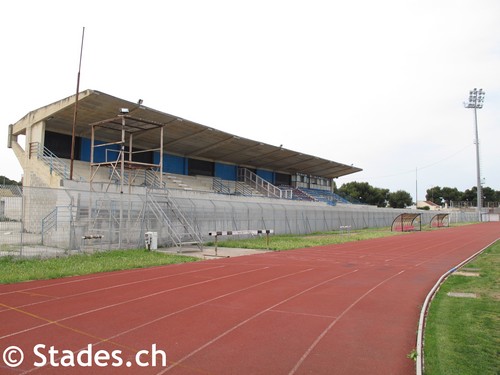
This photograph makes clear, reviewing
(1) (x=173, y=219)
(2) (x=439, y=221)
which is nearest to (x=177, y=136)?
(1) (x=173, y=219)

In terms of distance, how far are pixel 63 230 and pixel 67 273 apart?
6142mm

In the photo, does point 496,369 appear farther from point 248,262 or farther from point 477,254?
point 477,254

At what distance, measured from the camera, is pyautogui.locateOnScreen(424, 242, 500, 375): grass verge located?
208 inches

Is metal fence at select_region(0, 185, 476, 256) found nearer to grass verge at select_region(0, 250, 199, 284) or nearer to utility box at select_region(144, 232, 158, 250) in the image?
grass verge at select_region(0, 250, 199, 284)

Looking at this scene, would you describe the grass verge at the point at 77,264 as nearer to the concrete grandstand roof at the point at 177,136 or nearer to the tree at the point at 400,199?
the concrete grandstand roof at the point at 177,136

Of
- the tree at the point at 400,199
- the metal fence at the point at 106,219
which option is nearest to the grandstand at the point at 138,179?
the metal fence at the point at 106,219

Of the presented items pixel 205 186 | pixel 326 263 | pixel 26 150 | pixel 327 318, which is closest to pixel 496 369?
pixel 327 318

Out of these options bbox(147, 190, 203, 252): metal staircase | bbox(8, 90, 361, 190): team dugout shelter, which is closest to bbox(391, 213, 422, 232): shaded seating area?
bbox(8, 90, 361, 190): team dugout shelter

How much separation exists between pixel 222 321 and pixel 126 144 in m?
28.0

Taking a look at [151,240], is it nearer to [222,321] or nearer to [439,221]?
[222,321]

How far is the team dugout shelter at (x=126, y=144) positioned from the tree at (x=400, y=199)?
6925cm

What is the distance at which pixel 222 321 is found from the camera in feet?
24.2

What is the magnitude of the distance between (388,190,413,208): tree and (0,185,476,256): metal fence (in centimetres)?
8866

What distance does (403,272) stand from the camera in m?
14.0
